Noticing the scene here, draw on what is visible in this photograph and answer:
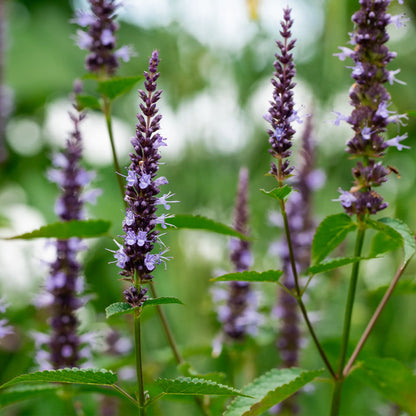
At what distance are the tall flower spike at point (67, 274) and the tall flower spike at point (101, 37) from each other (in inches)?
4.5

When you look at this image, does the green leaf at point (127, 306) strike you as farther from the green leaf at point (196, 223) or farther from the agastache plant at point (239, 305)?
the agastache plant at point (239, 305)

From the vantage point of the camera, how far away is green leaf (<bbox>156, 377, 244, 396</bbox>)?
2.13ft

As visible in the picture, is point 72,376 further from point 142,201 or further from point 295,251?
point 295,251

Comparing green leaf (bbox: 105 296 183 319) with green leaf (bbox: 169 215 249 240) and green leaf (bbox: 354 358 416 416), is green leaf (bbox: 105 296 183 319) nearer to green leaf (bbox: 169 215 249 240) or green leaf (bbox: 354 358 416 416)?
green leaf (bbox: 169 215 249 240)

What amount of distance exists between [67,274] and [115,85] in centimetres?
34

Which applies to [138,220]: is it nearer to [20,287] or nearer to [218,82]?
[20,287]

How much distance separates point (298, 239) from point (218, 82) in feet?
3.63

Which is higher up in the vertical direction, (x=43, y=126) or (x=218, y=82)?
(x=43, y=126)

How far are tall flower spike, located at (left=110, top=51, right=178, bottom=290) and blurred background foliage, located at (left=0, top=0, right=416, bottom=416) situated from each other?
77 centimetres

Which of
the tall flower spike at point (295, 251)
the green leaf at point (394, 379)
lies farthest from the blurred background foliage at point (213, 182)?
the green leaf at point (394, 379)

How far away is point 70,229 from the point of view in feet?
2.92

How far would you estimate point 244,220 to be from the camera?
112 cm

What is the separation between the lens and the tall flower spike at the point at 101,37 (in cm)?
103

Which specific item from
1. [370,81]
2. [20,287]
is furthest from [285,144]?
[20,287]
